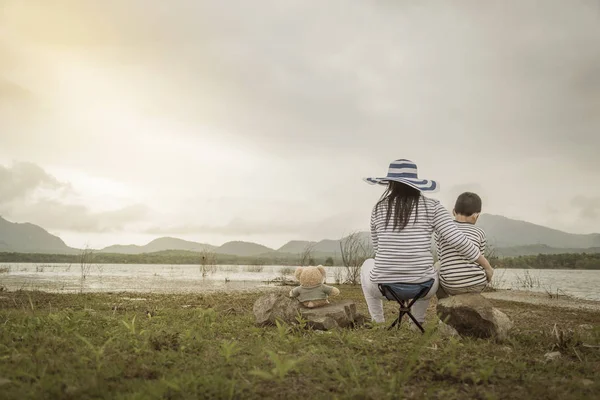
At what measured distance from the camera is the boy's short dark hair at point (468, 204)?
5531 mm

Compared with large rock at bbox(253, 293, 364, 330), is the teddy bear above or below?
above

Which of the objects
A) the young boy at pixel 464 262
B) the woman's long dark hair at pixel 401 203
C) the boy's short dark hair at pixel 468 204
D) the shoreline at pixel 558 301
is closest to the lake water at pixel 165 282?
the shoreline at pixel 558 301

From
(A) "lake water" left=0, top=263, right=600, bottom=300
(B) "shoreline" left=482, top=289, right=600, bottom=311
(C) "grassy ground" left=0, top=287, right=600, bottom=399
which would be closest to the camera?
(C) "grassy ground" left=0, top=287, right=600, bottom=399

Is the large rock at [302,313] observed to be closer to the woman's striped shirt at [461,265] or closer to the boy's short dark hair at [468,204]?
the woman's striped shirt at [461,265]

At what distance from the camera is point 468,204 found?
18.3ft

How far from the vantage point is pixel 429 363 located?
136 inches

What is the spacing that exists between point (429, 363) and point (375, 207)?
2521 millimetres

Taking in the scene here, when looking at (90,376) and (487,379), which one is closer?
(90,376)

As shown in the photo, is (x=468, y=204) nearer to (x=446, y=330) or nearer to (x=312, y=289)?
(x=446, y=330)

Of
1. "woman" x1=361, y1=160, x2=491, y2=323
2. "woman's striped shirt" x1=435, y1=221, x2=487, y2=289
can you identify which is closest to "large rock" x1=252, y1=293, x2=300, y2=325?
"woman" x1=361, y1=160, x2=491, y2=323

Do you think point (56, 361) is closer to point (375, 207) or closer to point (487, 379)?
point (487, 379)

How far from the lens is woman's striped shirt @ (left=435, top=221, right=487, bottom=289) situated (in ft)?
17.6

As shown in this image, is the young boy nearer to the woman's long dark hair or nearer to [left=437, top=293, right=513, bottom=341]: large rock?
[left=437, top=293, right=513, bottom=341]: large rock

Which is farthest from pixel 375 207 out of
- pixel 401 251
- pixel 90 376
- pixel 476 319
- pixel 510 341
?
pixel 90 376
